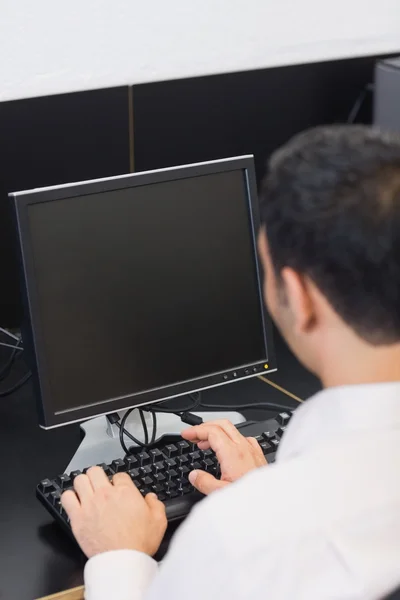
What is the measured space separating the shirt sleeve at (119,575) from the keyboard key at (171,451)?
300 mm

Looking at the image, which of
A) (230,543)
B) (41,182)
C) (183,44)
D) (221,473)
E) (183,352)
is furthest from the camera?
(183,44)

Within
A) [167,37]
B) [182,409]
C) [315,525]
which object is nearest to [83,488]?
[182,409]

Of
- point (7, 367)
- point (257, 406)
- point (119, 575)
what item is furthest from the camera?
point (7, 367)

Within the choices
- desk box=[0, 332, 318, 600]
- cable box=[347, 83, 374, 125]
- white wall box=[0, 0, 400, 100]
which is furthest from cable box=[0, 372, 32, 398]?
cable box=[347, 83, 374, 125]

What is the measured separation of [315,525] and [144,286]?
659 mm

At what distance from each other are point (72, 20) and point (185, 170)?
66 cm

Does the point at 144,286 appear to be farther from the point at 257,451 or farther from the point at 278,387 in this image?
the point at 278,387

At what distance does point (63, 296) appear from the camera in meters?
1.34

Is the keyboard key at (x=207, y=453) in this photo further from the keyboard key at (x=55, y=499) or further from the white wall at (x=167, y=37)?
the white wall at (x=167, y=37)

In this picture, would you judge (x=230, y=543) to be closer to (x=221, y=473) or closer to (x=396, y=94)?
(x=221, y=473)

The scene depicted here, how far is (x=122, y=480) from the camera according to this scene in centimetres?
123

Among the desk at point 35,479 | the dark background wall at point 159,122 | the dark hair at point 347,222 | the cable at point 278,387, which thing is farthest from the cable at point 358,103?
the dark hair at point 347,222

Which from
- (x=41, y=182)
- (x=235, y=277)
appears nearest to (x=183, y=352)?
(x=235, y=277)

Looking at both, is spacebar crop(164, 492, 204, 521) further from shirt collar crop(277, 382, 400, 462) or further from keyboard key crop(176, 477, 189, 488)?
shirt collar crop(277, 382, 400, 462)
